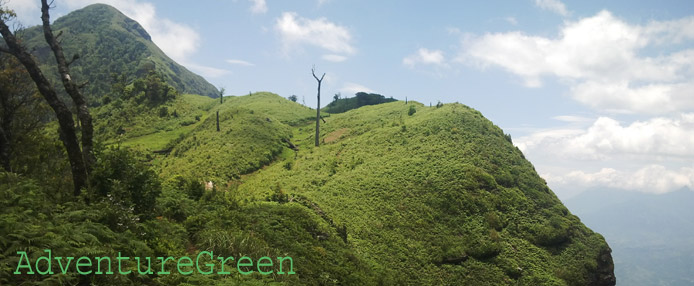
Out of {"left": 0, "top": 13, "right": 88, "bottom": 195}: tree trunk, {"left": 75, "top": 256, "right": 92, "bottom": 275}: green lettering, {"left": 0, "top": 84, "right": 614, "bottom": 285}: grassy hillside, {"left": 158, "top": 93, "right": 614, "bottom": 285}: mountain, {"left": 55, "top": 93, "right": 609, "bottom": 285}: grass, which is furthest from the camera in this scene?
{"left": 158, "top": 93, "right": 614, "bottom": 285}: mountain

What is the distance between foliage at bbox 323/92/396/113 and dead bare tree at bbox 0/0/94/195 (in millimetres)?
97366

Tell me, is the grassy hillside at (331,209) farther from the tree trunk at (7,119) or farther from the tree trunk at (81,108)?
the tree trunk at (7,119)

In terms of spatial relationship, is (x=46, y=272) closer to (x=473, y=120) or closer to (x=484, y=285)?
(x=484, y=285)

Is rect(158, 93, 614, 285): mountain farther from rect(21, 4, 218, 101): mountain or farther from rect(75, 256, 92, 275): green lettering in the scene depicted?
rect(21, 4, 218, 101): mountain

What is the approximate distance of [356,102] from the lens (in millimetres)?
112188

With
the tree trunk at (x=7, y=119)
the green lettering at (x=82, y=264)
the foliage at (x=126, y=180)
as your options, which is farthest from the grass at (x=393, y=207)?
the tree trunk at (x=7, y=119)

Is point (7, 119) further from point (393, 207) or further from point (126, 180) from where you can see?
point (393, 207)

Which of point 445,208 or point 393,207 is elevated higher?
point 445,208

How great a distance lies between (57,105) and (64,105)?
21 cm

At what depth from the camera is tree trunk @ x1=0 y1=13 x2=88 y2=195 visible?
1112cm

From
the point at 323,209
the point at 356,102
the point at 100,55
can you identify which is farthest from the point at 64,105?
the point at 100,55

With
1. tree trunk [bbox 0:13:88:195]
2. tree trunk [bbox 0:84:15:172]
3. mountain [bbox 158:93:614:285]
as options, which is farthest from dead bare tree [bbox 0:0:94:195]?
mountain [bbox 158:93:614:285]

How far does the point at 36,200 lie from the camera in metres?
9.85

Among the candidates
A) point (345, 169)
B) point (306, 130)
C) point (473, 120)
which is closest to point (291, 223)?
point (345, 169)
